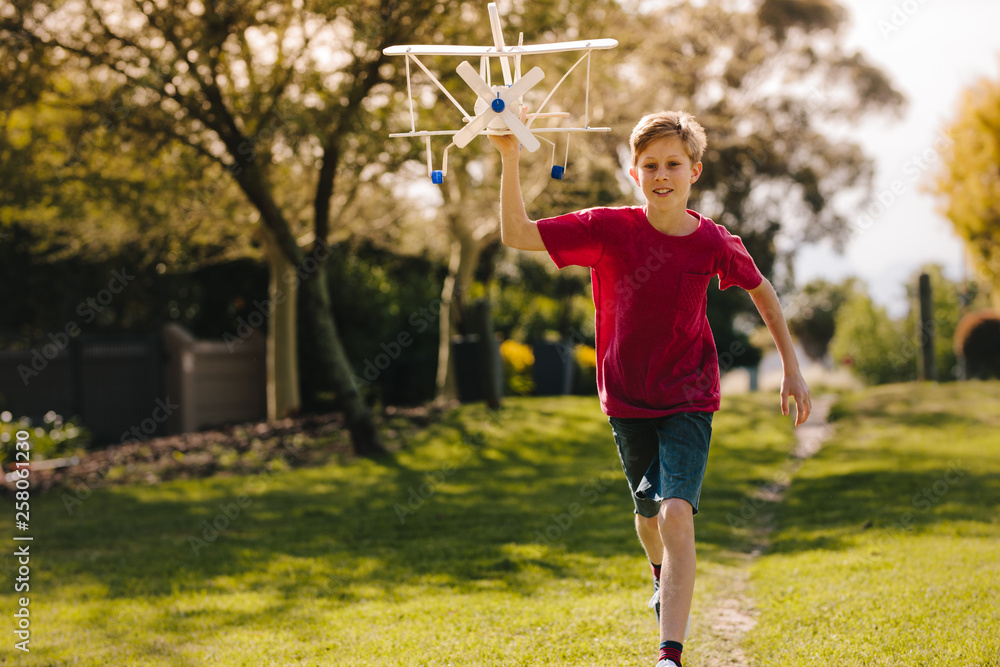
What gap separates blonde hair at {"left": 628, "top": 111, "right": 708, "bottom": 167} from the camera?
134 inches

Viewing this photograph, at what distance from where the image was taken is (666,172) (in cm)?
340

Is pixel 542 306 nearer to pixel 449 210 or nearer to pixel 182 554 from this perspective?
pixel 449 210

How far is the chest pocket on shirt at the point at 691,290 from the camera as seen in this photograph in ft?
11.3

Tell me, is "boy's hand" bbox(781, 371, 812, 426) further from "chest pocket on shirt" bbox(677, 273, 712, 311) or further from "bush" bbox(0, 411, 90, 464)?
"bush" bbox(0, 411, 90, 464)

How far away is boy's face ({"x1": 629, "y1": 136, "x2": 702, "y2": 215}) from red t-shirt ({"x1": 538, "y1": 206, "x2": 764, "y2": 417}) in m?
0.13

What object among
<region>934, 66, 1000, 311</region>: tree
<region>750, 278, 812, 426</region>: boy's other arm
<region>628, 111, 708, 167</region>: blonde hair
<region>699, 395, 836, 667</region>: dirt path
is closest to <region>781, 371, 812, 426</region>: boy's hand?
<region>750, 278, 812, 426</region>: boy's other arm

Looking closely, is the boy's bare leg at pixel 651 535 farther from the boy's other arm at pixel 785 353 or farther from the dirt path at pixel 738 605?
the boy's other arm at pixel 785 353

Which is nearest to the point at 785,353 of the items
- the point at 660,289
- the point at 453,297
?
the point at 660,289

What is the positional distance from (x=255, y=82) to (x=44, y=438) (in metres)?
5.52

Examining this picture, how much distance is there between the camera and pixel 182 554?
6.98 m

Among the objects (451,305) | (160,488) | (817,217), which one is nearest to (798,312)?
(817,217)

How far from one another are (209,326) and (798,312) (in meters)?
24.8

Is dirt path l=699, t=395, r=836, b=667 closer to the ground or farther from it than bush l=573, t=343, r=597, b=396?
closer to the ground

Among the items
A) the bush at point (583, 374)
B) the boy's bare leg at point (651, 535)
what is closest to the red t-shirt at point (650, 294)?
the boy's bare leg at point (651, 535)
